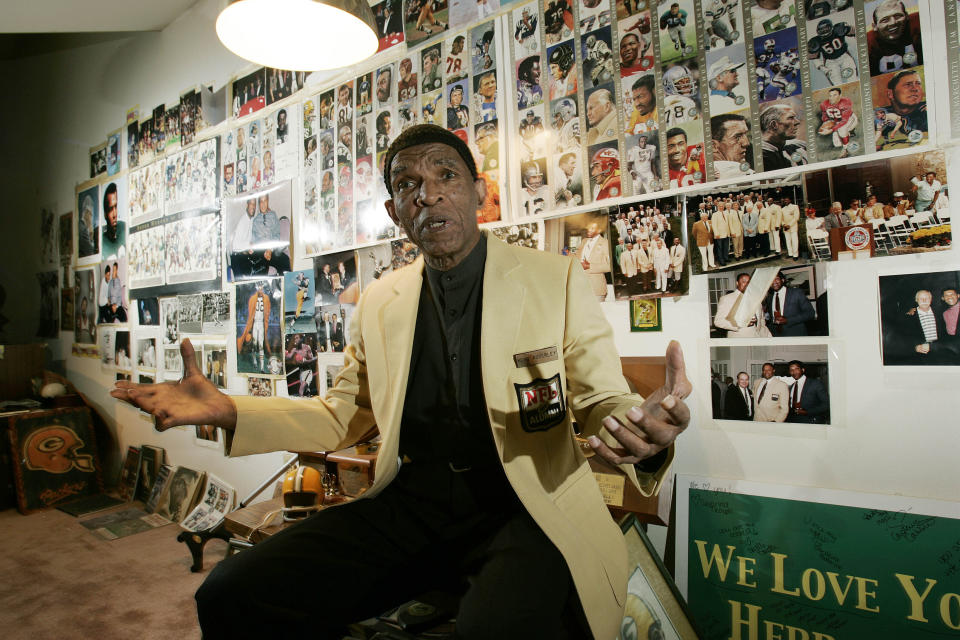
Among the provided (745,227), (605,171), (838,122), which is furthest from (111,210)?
(838,122)

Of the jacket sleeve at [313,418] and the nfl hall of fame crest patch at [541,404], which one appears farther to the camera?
the jacket sleeve at [313,418]

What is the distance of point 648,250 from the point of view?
1.87 metres

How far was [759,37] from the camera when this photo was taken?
5.48ft

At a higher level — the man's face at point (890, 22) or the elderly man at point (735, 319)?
the man's face at point (890, 22)

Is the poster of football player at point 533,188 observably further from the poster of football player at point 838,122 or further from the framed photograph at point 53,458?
the framed photograph at point 53,458

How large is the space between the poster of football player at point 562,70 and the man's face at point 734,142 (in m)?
0.60

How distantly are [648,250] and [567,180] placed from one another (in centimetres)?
44

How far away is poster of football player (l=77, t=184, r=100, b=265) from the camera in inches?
188

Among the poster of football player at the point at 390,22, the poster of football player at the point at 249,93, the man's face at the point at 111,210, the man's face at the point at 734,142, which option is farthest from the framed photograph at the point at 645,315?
the man's face at the point at 111,210

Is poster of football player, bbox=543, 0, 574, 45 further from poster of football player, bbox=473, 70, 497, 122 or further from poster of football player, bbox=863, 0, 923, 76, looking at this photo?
poster of football player, bbox=863, 0, 923, 76

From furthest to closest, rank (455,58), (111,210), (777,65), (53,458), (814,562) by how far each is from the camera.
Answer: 1. (111,210)
2. (53,458)
3. (455,58)
4. (777,65)
5. (814,562)

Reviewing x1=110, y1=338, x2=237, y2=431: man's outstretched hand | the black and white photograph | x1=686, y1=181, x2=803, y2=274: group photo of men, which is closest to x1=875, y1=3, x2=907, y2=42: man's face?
x1=686, y1=181, x2=803, y2=274: group photo of men

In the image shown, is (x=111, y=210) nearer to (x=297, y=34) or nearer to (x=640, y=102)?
(x=297, y=34)

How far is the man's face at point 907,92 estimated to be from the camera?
145 cm
